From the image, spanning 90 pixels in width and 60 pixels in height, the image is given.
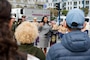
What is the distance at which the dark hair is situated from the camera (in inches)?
75.2

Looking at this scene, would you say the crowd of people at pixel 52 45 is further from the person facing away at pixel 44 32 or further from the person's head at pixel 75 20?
the person facing away at pixel 44 32

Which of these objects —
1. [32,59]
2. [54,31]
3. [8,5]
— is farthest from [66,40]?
[54,31]

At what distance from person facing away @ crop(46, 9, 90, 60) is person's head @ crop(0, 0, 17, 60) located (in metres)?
1.23

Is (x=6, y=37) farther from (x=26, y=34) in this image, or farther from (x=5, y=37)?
(x=26, y=34)

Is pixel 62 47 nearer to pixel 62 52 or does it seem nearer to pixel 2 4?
pixel 62 52

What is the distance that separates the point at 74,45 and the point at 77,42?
0.15 feet

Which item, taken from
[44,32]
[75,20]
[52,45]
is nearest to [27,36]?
[52,45]

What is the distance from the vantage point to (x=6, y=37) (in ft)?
6.31

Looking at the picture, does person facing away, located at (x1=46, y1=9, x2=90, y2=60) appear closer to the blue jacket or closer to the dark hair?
the blue jacket

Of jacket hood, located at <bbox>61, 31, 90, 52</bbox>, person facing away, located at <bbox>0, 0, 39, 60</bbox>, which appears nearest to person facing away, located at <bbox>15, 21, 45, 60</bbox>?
jacket hood, located at <bbox>61, 31, 90, 52</bbox>

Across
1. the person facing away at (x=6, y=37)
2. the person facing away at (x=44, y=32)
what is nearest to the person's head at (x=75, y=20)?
the person facing away at (x=6, y=37)

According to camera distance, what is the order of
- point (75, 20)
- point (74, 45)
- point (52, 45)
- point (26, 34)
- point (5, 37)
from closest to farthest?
point (5, 37)
point (74, 45)
point (75, 20)
point (52, 45)
point (26, 34)

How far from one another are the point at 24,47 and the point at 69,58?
91 centimetres

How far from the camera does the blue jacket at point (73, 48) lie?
3098 mm
